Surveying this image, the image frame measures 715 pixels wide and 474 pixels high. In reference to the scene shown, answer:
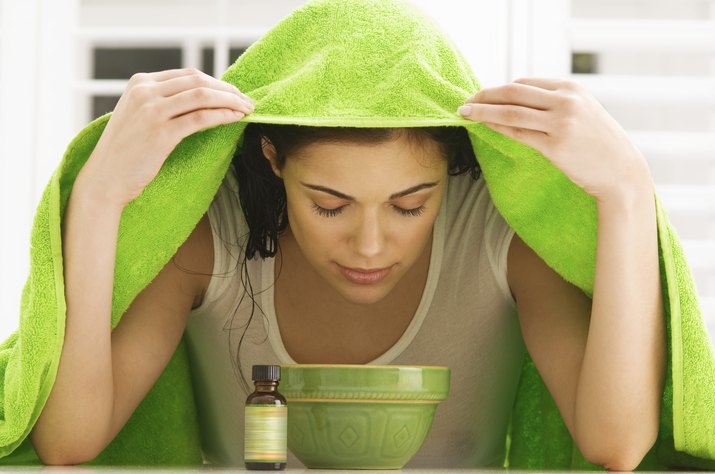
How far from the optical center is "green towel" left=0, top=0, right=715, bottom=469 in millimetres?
1123

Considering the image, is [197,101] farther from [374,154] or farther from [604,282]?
[604,282]

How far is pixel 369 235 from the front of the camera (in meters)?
1.18

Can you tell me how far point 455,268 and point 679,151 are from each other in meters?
0.97

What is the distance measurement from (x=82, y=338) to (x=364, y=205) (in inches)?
13.4

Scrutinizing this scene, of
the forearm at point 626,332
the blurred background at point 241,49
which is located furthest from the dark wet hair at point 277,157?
the blurred background at point 241,49

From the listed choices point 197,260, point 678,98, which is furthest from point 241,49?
point 197,260

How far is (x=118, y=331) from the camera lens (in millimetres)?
1267

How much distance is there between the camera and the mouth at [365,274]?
4.10 ft

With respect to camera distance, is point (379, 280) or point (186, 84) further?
point (379, 280)

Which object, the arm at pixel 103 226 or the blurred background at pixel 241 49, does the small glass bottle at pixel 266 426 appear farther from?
the blurred background at pixel 241 49

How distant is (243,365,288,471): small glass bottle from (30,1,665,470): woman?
25cm

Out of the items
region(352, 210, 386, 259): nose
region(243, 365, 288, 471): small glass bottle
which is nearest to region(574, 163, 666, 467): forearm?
region(352, 210, 386, 259): nose

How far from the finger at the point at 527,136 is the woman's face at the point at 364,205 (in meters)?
0.12

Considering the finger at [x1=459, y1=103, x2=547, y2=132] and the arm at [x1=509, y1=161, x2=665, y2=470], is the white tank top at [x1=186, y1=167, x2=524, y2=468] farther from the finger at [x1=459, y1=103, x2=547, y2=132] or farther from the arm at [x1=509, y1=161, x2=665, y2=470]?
the finger at [x1=459, y1=103, x2=547, y2=132]
